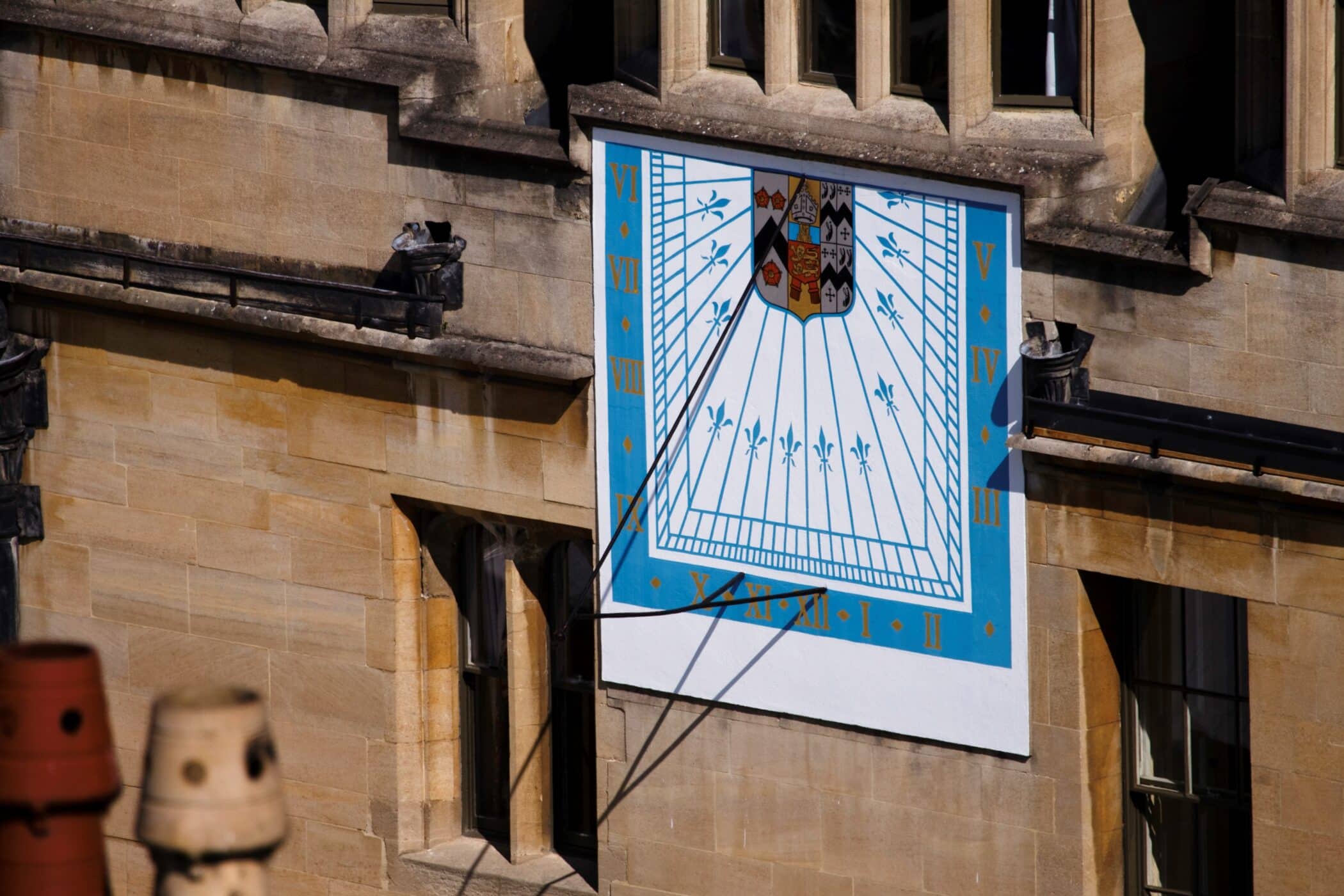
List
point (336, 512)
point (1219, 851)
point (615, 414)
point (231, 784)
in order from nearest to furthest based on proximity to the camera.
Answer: point (231, 784)
point (1219, 851)
point (615, 414)
point (336, 512)

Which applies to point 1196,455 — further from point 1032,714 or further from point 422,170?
point 422,170

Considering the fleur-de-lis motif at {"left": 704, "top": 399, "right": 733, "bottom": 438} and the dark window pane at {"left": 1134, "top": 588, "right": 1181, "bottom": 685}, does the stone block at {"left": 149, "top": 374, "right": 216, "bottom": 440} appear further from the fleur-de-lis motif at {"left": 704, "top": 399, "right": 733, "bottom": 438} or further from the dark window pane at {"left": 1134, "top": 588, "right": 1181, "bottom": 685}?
the dark window pane at {"left": 1134, "top": 588, "right": 1181, "bottom": 685}

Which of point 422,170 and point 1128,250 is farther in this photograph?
point 422,170

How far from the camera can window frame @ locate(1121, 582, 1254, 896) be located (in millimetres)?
19094

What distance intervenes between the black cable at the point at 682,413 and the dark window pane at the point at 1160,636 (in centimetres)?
289

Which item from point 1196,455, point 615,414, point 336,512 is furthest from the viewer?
point 336,512

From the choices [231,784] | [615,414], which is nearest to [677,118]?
[615,414]

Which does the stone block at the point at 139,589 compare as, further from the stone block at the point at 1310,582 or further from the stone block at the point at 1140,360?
the stone block at the point at 1310,582

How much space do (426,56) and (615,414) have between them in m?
2.64

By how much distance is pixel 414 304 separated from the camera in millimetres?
21109

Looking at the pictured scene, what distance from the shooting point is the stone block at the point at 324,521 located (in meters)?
Answer: 21.9

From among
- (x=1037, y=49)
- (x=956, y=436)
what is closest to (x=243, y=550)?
(x=956, y=436)

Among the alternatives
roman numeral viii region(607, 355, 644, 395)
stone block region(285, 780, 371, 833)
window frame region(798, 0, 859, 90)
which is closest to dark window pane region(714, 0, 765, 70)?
window frame region(798, 0, 859, 90)

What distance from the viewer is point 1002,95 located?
1902 cm
